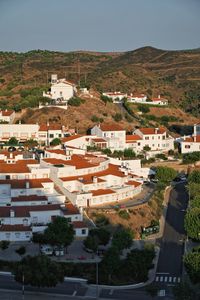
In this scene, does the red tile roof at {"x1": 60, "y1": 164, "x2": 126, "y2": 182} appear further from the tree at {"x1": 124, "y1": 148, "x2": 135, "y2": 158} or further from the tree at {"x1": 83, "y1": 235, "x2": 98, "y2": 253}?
the tree at {"x1": 83, "y1": 235, "x2": 98, "y2": 253}

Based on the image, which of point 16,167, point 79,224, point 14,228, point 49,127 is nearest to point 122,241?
point 79,224

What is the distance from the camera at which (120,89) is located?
5038 cm

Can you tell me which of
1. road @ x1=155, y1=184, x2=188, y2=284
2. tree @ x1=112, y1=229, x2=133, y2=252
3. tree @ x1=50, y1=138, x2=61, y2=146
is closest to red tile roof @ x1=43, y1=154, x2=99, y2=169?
road @ x1=155, y1=184, x2=188, y2=284

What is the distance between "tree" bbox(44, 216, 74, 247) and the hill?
1736 cm

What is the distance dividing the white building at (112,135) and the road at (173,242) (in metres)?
6.20

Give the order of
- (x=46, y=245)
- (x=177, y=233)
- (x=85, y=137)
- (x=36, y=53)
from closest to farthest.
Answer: (x=46, y=245)
(x=177, y=233)
(x=85, y=137)
(x=36, y=53)

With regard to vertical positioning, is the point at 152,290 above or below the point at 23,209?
below

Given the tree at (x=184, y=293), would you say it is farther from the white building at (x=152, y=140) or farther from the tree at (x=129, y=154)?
the white building at (x=152, y=140)

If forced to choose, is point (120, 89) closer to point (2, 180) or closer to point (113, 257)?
point (2, 180)

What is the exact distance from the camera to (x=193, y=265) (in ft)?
48.2

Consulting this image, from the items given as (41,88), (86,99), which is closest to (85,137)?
(86,99)

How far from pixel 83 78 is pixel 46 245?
36.2 meters

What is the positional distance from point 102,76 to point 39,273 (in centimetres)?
4042

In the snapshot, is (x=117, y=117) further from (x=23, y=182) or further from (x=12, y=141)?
(x=23, y=182)
